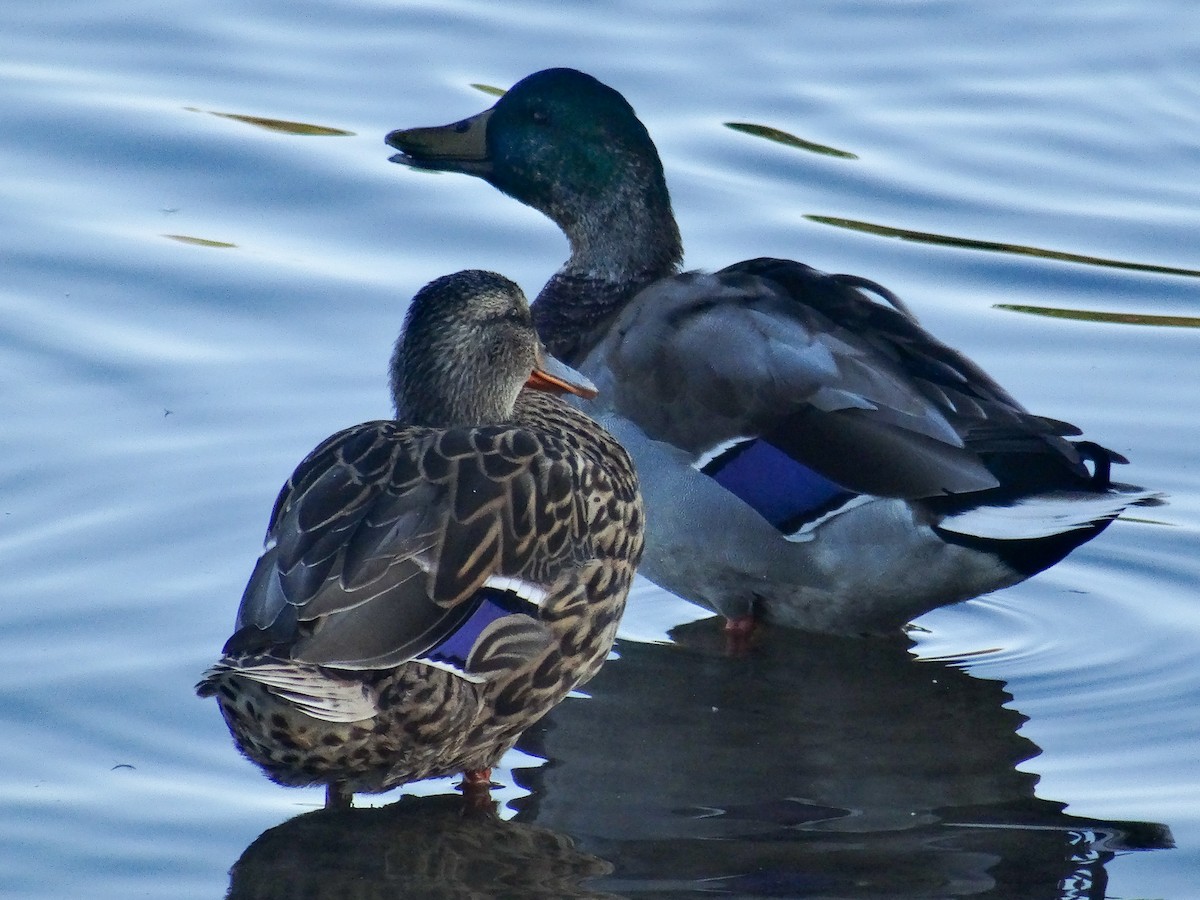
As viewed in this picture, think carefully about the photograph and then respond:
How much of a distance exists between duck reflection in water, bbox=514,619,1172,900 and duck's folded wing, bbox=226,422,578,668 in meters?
0.57

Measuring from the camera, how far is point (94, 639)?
5422mm

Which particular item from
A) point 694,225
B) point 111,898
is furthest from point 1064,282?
point 111,898

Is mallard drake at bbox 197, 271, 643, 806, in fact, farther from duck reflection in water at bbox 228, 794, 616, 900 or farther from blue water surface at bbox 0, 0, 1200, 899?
blue water surface at bbox 0, 0, 1200, 899

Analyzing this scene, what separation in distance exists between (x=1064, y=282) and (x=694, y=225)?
136cm

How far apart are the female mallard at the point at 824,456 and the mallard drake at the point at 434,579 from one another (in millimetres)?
522

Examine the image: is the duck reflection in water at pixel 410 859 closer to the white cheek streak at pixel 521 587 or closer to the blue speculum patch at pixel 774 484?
the white cheek streak at pixel 521 587

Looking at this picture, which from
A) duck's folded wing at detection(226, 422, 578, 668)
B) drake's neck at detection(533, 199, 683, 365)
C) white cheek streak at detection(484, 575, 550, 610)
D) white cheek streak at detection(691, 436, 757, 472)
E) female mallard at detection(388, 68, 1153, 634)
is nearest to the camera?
duck's folded wing at detection(226, 422, 578, 668)

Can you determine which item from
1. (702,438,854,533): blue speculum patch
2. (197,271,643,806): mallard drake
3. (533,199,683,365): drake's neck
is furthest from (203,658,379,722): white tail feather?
(533,199,683,365): drake's neck

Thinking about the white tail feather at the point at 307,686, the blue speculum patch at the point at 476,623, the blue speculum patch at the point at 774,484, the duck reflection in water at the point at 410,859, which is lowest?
the duck reflection in water at the point at 410,859

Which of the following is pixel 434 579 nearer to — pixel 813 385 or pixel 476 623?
pixel 476 623

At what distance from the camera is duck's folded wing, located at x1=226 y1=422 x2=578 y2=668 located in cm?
432

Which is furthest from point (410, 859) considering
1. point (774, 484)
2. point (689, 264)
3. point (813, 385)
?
point (689, 264)

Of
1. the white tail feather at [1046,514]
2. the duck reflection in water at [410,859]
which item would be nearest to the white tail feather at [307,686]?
the duck reflection in water at [410,859]

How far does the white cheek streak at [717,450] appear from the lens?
5.80 metres
